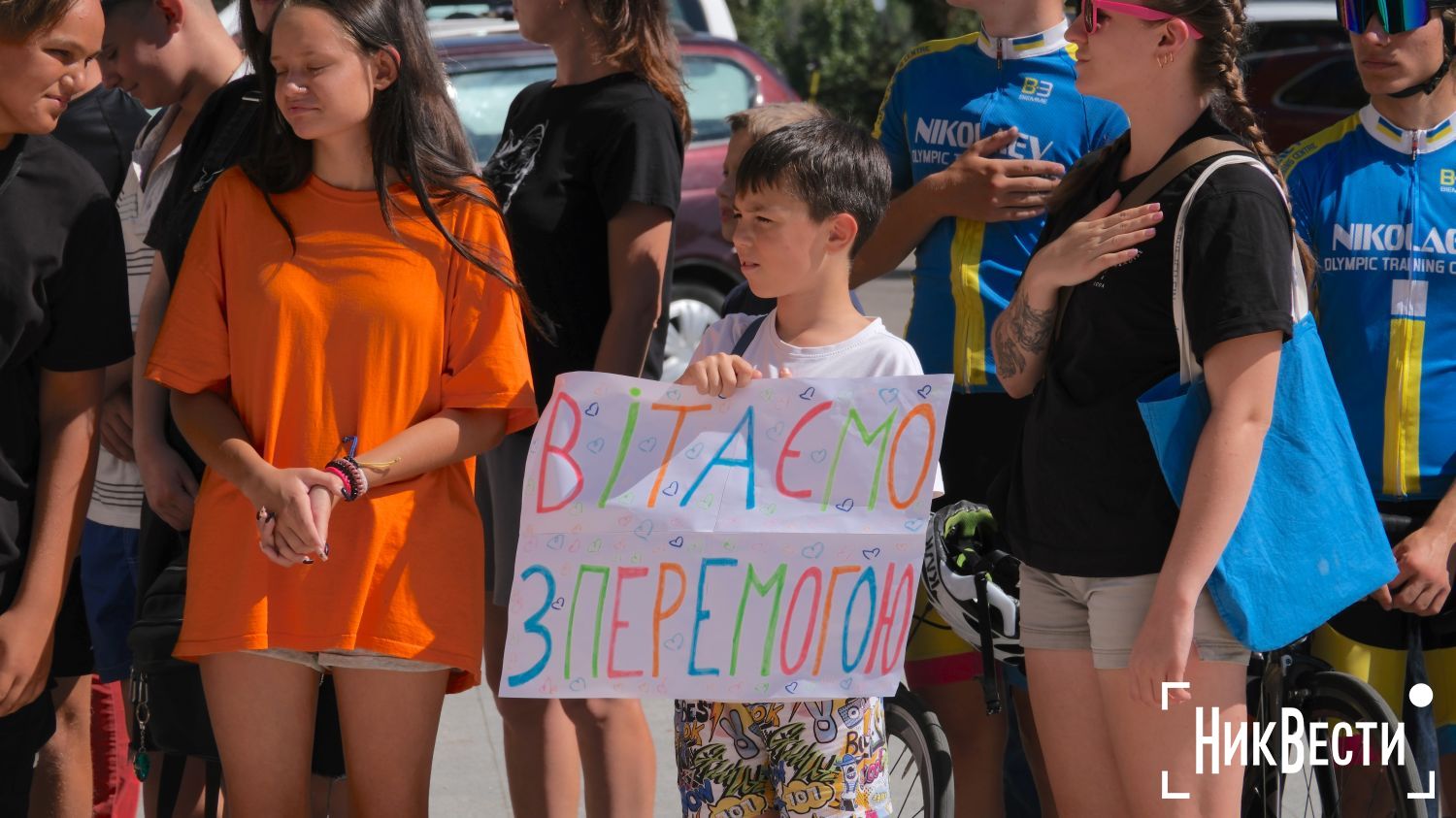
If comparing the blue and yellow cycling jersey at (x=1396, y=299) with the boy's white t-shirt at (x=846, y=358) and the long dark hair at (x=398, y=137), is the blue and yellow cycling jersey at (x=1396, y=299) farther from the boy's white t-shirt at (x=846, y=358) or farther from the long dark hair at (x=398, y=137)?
the long dark hair at (x=398, y=137)

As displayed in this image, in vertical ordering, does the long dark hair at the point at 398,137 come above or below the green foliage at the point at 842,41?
above

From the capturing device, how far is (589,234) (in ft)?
11.6

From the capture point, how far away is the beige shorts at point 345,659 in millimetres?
2828

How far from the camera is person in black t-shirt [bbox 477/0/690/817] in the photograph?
3439mm

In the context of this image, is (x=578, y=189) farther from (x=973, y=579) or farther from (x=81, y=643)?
(x=81, y=643)

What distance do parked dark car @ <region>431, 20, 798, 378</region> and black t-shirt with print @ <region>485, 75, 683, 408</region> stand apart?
589 cm

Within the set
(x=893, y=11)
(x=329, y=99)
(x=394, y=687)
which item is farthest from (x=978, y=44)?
(x=893, y=11)

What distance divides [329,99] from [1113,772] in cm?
179

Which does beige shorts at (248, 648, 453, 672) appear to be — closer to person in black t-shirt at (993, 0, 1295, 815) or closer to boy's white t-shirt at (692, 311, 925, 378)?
boy's white t-shirt at (692, 311, 925, 378)

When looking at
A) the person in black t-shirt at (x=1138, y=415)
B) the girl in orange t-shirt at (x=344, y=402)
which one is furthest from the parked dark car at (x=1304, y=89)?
the girl in orange t-shirt at (x=344, y=402)

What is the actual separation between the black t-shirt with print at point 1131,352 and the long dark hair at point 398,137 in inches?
39.4

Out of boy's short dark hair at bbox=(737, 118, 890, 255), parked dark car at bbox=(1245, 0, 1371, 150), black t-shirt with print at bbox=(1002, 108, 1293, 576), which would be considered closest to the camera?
black t-shirt with print at bbox=(1002, 108, 1293, 576)

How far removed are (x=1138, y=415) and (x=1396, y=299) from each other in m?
1.04

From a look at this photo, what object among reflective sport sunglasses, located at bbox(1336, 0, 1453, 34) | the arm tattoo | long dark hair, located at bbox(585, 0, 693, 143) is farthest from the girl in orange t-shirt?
reflective sport sunglasses, located at bbox(1336, 0, 1453, 34)
